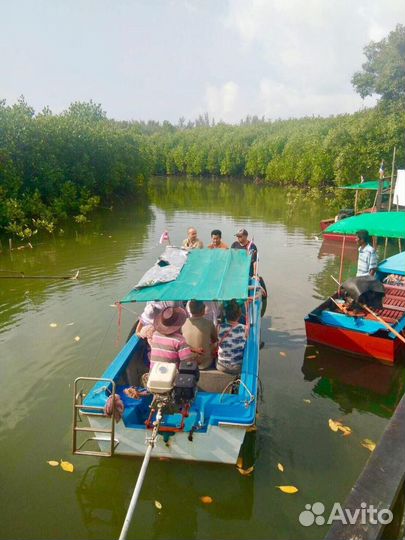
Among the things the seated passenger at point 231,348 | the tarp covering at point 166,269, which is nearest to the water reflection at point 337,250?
the tarp covering at point 166,269

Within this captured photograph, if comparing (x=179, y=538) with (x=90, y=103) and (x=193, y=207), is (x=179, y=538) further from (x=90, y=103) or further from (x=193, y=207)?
(x=90, y=103)

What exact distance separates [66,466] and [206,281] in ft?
9.79

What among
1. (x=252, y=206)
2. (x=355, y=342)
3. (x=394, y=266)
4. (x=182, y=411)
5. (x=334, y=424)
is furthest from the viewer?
(x=252, y=206)

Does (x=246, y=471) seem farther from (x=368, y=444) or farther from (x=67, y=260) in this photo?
(x=67, y=260)

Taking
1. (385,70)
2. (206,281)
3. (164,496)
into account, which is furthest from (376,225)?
(385,70)

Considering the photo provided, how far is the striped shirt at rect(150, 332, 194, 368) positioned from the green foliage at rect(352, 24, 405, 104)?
3204cm

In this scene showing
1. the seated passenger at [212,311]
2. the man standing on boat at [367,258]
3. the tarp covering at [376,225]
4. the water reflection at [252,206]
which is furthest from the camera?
the water reflection at [252,206]

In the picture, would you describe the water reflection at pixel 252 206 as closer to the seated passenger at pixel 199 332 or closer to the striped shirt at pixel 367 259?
the striped shirt at pixel 367 259

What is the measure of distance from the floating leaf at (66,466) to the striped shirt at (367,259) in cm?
654

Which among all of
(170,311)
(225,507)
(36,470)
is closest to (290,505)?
(225,507)

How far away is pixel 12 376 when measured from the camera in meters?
7.35

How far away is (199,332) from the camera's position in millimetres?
5789

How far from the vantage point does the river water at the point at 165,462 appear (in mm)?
4641

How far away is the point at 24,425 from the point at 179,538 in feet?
9.58
